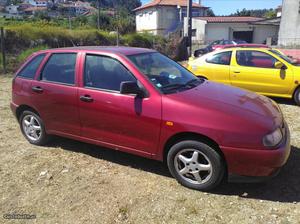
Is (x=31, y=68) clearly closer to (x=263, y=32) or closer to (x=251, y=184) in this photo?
(x=251, y=184)

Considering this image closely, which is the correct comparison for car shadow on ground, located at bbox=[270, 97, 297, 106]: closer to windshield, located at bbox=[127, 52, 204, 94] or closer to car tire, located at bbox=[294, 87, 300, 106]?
car tire, located at bbox=[294, 87, 300, 106]

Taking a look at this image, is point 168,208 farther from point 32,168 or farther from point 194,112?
point 32,168

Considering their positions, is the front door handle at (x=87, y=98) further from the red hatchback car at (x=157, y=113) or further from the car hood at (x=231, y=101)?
the car hood at (x=231, y=101)

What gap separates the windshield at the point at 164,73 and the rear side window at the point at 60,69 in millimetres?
916

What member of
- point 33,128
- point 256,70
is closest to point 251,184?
point 33,128

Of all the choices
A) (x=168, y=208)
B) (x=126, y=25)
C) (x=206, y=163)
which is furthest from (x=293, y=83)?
(x=126, y=25)

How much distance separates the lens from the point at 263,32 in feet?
153

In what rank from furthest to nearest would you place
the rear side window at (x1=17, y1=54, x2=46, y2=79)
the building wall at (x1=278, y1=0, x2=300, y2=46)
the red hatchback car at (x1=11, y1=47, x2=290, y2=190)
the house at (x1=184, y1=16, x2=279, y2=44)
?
the house at (x1=184, y1=16, x2=279, y2=44), the building wall at (x1=278, y1=0, x2=300, y2=46), the rear side window at (x1=17, y1=54, x2=46, y2=79), the red hatchback car at (x1=11, y1=47, x2=290, y2=190)

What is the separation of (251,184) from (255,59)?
5.20 metres

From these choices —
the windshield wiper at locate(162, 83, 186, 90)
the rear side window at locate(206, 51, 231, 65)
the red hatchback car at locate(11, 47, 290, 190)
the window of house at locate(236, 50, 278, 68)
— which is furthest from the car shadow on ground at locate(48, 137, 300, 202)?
the rear side window at locate(206, 51, 231, 65)

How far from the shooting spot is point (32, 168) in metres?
4.80

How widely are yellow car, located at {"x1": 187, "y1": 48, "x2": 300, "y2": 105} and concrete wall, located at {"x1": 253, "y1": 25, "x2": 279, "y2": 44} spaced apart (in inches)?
1589

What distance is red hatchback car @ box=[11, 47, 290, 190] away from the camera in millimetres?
3705

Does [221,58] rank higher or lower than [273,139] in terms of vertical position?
higher
